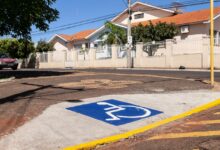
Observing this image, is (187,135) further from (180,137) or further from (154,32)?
(154,32)

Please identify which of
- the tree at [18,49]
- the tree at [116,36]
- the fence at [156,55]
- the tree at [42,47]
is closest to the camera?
the fence at [156,55]

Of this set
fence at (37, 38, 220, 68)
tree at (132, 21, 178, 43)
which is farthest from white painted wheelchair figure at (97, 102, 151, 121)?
tree at (132, 21, 178, 43)

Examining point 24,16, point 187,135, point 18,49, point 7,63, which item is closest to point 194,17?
point 7,63

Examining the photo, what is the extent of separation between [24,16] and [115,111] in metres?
12.7

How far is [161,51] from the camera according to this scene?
3086cm

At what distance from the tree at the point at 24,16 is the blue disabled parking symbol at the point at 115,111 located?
11.0 m

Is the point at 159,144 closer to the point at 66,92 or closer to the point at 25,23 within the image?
the point at 66,92

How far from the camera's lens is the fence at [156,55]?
2742cm

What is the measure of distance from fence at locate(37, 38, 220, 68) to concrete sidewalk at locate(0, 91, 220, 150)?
17035mm

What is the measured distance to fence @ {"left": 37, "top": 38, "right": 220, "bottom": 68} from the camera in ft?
A: 90.0

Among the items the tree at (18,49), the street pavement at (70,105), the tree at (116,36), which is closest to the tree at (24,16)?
the street pavement at (70,105)

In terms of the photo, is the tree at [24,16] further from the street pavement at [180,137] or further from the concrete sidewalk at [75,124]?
the street pavement at [180,137]

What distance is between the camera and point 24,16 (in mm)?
20109

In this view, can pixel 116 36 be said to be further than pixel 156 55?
Yes
